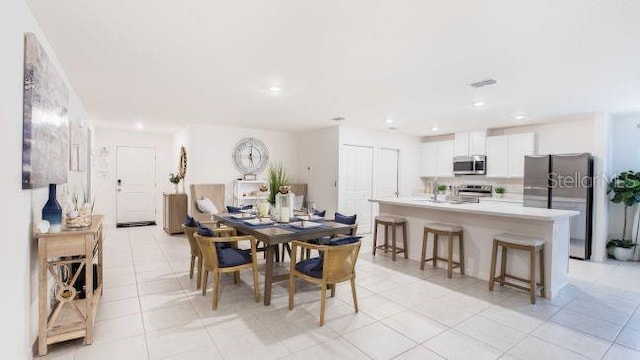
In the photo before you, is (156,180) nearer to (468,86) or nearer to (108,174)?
(108,174)

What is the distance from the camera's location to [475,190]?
6.73m

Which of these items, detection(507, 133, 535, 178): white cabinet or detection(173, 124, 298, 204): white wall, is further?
detection(173, 124, 298, 204): white wall

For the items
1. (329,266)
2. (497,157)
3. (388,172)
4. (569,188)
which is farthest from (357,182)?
(329,266)

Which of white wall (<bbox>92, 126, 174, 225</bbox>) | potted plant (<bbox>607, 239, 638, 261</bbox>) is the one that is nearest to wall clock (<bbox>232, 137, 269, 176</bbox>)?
white wall (<bbox>92, 126, 174, 225</bbox>)

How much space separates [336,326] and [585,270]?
155 inches

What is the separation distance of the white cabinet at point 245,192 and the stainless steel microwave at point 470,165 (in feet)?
14.0

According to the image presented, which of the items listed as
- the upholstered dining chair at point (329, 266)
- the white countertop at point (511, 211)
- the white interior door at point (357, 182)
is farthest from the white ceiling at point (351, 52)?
the white interior door at point (357, 182)

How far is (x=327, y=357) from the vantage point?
2.19 metres

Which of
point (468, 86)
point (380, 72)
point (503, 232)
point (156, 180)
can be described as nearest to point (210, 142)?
point (156, 180)

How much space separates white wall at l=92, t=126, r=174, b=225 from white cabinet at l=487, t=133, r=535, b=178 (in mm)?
6990

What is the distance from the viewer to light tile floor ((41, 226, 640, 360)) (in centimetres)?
227

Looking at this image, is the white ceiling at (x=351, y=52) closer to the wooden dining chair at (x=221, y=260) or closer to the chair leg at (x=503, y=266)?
the wooden dining chair at (x=221, y=260)

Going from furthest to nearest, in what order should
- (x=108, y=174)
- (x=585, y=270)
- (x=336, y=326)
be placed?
(x=108, y=174) < (x=585, y=270) < (x=336, y=326)

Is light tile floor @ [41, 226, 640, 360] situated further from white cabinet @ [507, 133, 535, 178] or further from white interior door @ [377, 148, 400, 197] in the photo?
white interior door @ [377, 148, 400, 197]
